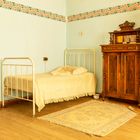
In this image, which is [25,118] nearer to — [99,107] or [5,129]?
[5,129]

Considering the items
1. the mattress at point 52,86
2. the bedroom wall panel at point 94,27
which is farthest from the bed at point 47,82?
the bedroom wall panel at point 94,27

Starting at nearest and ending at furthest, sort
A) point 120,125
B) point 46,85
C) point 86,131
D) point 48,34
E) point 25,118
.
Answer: point 86,131 → point 120,125 → point 25,118 → point 46,85 → point 48,34

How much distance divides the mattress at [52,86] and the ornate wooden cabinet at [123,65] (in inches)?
16.9

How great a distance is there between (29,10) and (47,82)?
1.79 meters

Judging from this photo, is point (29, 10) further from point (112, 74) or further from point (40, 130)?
point (40, 130)

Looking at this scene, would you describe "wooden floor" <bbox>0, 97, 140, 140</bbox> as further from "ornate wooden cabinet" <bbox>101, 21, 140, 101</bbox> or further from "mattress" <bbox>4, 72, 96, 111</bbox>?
"ornate wooden cabinet" <bbox>101, 21, 140, 101</bbox>

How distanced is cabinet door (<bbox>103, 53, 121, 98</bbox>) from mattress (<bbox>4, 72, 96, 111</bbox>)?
38cm

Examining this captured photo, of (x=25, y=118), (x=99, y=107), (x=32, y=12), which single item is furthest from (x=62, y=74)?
(x=32, y=12)

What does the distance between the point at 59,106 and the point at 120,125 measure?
52.2 inches

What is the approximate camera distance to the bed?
3.03 m

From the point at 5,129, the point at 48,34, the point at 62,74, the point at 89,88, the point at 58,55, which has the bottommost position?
the point at 5,129

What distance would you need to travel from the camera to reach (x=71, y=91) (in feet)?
11.7

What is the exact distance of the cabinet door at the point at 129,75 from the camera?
11.4ft

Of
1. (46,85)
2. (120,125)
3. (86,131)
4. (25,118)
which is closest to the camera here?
(86,131)
